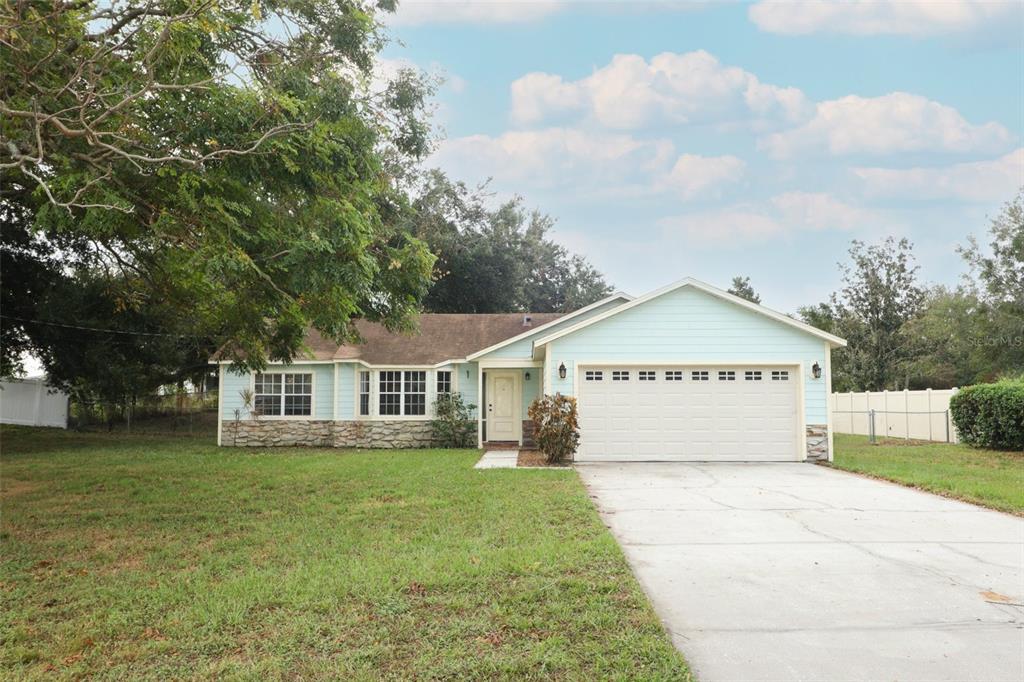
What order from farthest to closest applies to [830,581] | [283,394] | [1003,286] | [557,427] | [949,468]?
[1003,286]
[283,394]
[557,427]
[949,468]
[830,581]

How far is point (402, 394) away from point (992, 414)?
1489cm

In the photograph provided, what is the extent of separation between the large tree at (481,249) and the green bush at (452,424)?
10283mm

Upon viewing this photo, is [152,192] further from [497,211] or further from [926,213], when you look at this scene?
[497,211]

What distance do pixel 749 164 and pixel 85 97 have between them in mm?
16212

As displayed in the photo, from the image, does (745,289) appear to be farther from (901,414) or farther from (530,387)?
(530,387)

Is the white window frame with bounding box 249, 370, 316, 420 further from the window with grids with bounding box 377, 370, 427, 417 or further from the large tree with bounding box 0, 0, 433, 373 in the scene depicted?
the large tree with bounding box 0, 0, 433, 373

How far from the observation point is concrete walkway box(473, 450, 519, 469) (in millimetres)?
13031

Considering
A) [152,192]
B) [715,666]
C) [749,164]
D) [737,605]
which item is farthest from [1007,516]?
[749,164]

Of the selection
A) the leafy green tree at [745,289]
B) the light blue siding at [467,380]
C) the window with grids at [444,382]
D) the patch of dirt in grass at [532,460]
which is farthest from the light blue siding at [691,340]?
the leafy green tree at [745,289]

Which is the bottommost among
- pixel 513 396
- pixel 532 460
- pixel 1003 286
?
pixel 532 460

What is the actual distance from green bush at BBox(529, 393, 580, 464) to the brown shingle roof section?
17.9ft

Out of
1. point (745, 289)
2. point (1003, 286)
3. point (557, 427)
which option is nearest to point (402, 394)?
point (557, 427)

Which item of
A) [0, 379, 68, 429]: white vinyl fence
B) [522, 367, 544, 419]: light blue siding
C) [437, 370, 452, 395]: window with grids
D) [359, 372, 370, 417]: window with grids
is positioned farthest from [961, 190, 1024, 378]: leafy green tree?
[0, 379, 68, 429]: white vinyl fence

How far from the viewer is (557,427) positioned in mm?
13742
